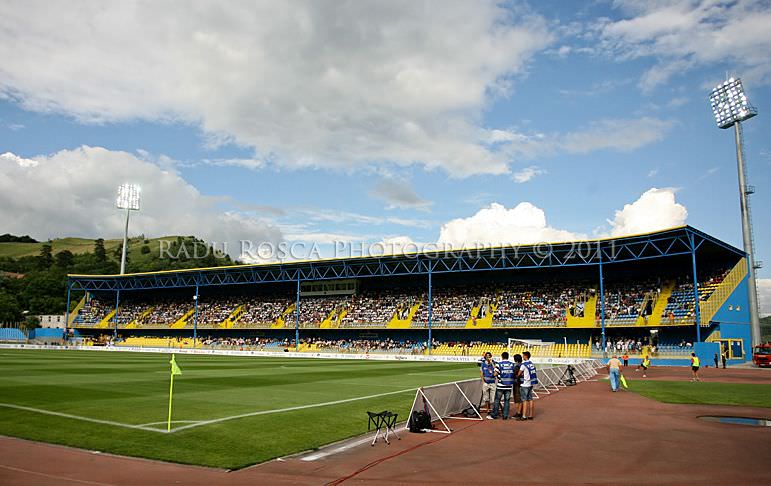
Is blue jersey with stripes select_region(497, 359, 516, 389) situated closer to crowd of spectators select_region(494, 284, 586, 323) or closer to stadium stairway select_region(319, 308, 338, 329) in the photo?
crowd of spectators select_region(494, 284, 586, 323)

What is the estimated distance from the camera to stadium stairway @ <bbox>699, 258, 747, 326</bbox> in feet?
142

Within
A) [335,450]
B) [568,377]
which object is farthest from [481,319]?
[335,450]

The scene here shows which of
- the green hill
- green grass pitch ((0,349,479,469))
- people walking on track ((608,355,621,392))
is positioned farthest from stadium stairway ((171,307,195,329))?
people walking on track ((608,355,621,392))

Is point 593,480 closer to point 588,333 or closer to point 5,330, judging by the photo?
point 588,333

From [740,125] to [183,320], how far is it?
6916 cm

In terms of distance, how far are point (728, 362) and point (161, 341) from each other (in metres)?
62.9

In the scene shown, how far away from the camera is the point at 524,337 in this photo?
55969 millimetres

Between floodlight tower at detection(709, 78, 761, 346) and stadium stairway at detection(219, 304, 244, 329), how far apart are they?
5691 cm

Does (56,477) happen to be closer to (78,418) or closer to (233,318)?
(78,418)

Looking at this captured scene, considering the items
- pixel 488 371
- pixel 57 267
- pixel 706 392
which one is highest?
pixel 57 267

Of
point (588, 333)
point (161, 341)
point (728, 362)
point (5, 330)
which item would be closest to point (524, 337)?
point (588, 333)

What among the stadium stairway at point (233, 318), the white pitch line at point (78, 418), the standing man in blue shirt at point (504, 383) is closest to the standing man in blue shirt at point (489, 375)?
the standing man in blue shirt at point (504, 383)

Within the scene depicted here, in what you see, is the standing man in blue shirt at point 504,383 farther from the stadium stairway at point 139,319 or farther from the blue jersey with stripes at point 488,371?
the stadium stairway at point 139,319

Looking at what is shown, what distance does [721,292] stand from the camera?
4516 centimetres
